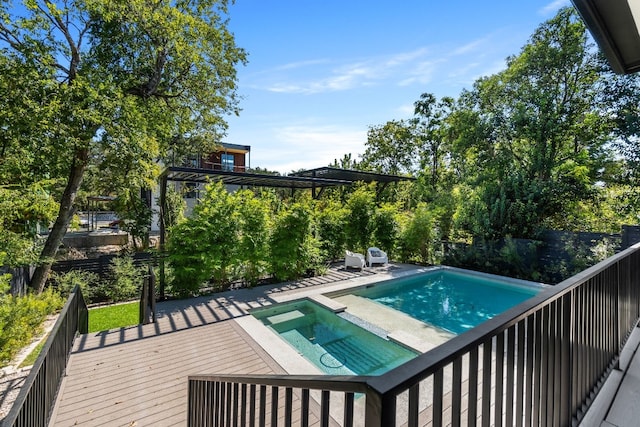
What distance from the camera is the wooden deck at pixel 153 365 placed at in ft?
Answer: 10.7

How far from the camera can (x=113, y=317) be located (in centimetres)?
652

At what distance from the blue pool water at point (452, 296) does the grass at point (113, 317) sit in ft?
17.1

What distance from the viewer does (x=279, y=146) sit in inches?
998

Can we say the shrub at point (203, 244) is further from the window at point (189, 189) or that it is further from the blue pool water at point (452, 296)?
the blue pool water at point (452, 296)

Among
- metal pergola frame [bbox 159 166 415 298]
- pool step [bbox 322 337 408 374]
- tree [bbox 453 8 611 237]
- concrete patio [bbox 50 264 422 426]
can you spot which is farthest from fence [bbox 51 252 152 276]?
tree [bbox 453 8 611 237]

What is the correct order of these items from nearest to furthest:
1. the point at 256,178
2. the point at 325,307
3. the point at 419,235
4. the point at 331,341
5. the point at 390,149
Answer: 1. the point at 331,341
2. the point at 325,307
3. the point at 256,178
4. the point at 419,235
5. the point at 390,149

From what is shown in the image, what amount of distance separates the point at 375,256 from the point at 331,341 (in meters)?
5.55

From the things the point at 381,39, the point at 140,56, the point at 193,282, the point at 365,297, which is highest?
the point at 140,56

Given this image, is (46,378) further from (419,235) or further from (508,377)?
(419,235)

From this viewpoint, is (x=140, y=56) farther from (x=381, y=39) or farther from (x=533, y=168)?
(x=533, y=168)

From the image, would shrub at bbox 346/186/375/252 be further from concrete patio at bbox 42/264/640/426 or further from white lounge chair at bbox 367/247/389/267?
concrete patio at bbox 42/264/640/426

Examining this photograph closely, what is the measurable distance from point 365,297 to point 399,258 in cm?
444

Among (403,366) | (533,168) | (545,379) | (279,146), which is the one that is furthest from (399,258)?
(279,146)

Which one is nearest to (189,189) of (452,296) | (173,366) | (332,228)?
(332,228)
